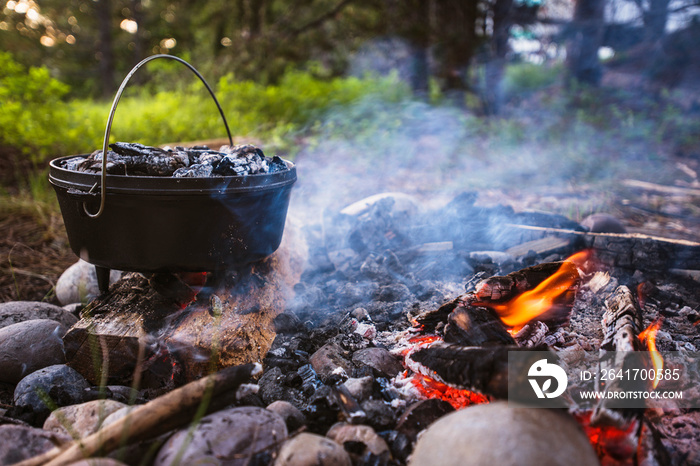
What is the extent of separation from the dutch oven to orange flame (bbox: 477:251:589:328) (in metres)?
1.22

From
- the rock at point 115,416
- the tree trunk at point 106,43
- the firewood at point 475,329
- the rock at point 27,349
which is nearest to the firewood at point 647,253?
the firewood at point 475,329

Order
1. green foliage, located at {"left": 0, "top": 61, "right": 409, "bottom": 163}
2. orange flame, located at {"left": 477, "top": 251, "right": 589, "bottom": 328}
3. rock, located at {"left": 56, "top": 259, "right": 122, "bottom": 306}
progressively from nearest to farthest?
orange flame, located at {"left": 477, "top": 251, "right": 589, "bottom": 328} → rock, located at {"left": 56, "top": 259, "right": 122, "bottom": 306} → green foliage, located at {"left": 0, "top": 61, "right": 409, "bottom": 163}

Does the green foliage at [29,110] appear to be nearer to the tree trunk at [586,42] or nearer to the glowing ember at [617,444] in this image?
the glowing ember at [617,444]

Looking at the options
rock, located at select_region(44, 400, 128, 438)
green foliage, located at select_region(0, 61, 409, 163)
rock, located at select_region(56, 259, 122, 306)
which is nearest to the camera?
rock, located at select_region(44, 400, 128, 438)

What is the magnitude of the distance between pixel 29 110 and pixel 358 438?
5.84 metres

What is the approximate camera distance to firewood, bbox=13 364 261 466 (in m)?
1.21

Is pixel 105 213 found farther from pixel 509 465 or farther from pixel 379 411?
pixel 509 465

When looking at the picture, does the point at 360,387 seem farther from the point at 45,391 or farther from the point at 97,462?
A: the point at 45,391

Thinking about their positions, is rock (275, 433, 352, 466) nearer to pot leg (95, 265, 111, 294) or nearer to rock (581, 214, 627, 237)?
pot leg (95, 265, 111, 294)

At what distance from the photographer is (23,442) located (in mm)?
1310

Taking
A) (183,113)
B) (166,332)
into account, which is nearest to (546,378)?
(166,332)

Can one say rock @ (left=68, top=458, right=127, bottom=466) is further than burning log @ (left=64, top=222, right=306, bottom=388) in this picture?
No

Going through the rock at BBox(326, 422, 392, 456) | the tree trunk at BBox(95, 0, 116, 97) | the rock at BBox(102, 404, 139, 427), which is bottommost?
the rock at BBox(326, 422, 392, 456)

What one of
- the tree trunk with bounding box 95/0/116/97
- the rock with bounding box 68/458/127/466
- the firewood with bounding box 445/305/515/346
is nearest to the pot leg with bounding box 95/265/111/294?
the rock with bounding box 68/458/127/466
